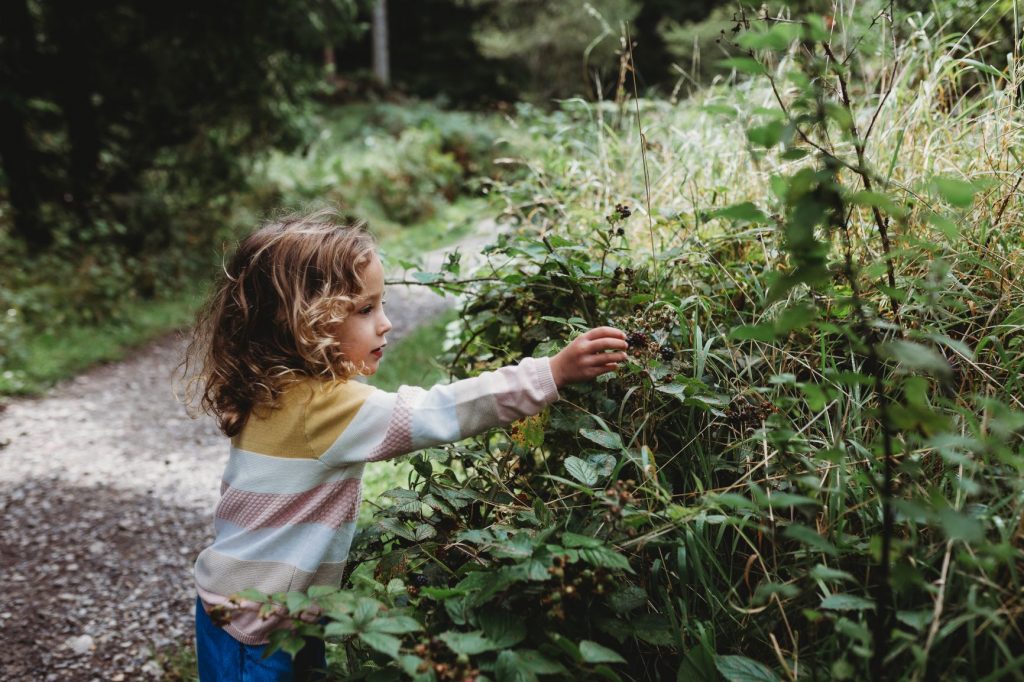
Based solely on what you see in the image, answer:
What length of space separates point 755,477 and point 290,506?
1.05m

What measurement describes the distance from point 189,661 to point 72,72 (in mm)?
6825

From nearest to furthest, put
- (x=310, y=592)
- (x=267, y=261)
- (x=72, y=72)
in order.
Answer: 1. (x=310, y=592)
2. (x=267, y=261)
3. (x=72, y=72)

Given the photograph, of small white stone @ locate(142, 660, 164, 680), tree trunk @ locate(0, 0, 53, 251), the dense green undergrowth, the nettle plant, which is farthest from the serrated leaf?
tree trunk @ locate(0, 0, 53, 251)

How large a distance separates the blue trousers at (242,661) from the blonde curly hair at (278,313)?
1.55 ft

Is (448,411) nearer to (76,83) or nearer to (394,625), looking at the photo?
(394,625)

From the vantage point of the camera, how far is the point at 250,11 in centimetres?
730

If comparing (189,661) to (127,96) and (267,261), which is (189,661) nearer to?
(267,261)

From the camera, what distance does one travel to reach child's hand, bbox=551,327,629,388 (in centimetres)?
155

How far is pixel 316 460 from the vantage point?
1.64 meters

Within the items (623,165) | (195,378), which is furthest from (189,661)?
(623,165)

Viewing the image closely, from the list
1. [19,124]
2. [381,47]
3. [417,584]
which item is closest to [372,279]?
[417,584]

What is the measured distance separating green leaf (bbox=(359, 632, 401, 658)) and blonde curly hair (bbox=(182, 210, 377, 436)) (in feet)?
2.19

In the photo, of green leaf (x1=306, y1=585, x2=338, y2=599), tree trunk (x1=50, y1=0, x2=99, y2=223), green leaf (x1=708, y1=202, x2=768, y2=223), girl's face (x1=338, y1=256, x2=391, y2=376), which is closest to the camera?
green leaf (x1=708, y1=202, x2=768, y2=223)

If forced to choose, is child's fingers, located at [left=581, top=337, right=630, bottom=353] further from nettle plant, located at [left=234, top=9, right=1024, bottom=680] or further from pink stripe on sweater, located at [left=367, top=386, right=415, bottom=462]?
pink stripe on sweater, located at [left=367, top=386, right=415, bottom=462]
